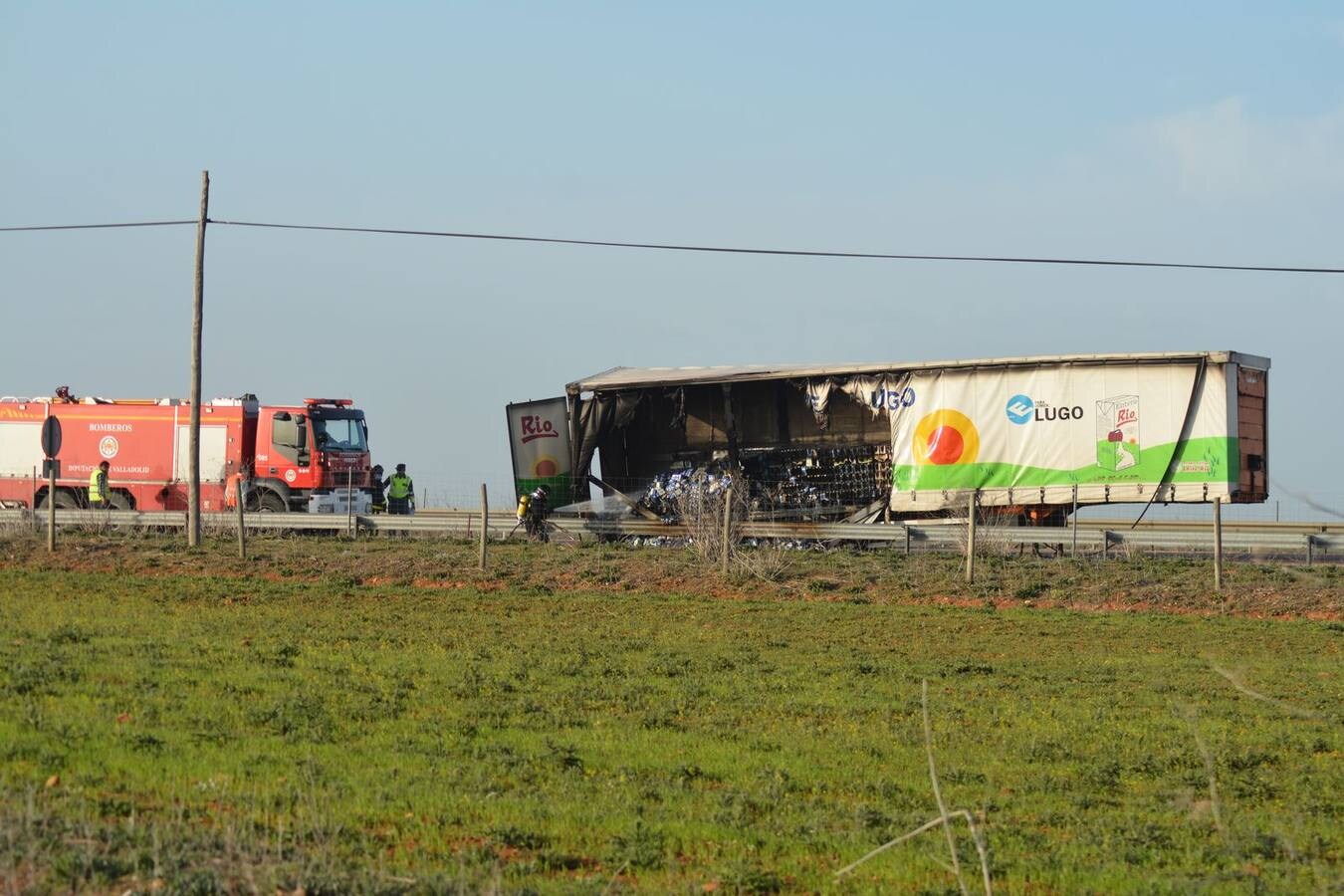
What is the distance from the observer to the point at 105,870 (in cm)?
661

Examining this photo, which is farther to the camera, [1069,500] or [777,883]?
[1069,500]

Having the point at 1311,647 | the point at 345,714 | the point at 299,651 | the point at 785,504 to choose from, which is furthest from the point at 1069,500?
the point at 345,714

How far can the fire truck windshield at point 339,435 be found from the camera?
34094 mm

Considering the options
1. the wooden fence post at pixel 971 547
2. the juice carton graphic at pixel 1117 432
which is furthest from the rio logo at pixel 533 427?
the juice carton graphic at pixel 1117 432

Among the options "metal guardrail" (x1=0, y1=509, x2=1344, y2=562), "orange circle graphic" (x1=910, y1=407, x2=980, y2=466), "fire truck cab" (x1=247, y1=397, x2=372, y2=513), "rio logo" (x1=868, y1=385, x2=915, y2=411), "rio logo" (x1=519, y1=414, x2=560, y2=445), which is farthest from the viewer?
"fire truck cab" (x1=247, y1=397, x2=372, y2=513)

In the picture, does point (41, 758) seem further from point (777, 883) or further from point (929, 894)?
point (929, 894)

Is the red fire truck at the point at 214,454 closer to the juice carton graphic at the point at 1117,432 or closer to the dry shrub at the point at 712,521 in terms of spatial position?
the dry shrub at the point at 712,521

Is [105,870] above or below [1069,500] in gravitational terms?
below

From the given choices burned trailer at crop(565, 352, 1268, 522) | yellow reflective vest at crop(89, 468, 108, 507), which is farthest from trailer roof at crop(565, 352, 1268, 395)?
yellow reflective vest at crop(89, 468, 108, 507)

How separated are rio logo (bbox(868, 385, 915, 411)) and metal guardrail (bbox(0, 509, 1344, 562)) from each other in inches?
94.8

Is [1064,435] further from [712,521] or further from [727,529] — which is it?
[727,529]

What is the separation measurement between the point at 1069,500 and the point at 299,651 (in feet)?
51.1

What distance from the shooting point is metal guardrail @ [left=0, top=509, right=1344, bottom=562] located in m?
25.3

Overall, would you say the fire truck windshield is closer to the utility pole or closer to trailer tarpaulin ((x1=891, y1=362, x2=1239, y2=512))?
the utility pole
